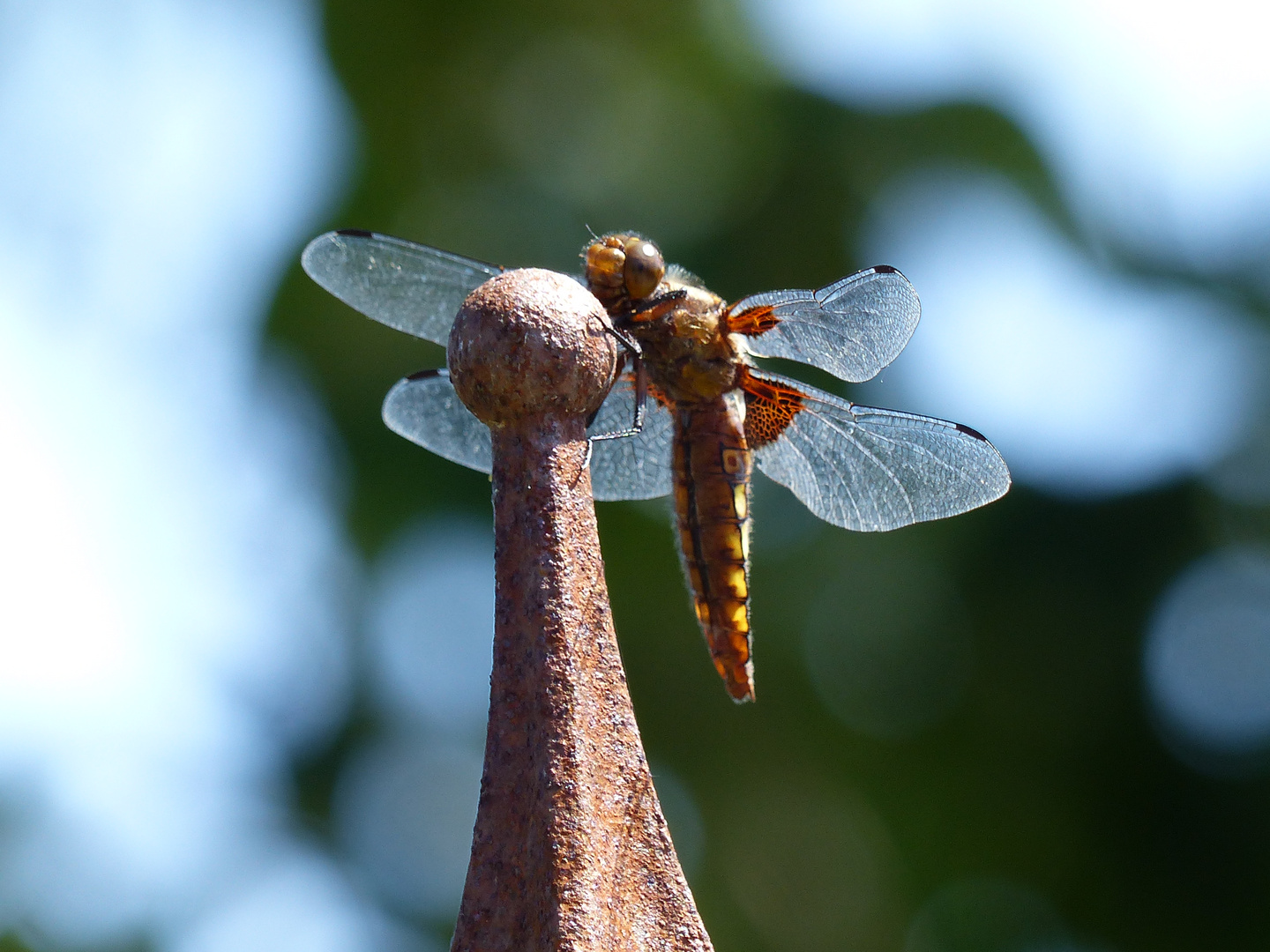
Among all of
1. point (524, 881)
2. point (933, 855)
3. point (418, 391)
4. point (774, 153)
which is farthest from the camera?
point (774, 153)

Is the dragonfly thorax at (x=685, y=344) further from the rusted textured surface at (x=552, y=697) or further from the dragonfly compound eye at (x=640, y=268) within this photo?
the rusted textured surface at (x=552, y=697)

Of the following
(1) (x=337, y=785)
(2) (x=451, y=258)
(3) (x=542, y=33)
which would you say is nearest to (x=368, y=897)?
(1) (x=337, y=785)

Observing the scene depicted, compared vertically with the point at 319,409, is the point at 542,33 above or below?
above

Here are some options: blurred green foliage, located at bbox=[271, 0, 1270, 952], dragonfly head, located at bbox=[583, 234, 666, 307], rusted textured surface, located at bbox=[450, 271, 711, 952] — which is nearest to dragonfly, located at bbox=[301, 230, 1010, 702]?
dragonfly head, located at bbox=[583, 234, 666, 307]

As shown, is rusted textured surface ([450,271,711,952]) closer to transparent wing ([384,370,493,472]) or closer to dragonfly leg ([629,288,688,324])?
dragonfly leg ([629,288,688,324])

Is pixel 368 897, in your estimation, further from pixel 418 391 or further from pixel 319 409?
pixel 418 391

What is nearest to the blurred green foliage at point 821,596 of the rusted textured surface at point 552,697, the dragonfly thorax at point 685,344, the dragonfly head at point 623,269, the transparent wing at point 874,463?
the transparent wing at point 874,463

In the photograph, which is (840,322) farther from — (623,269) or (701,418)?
(623,269)
